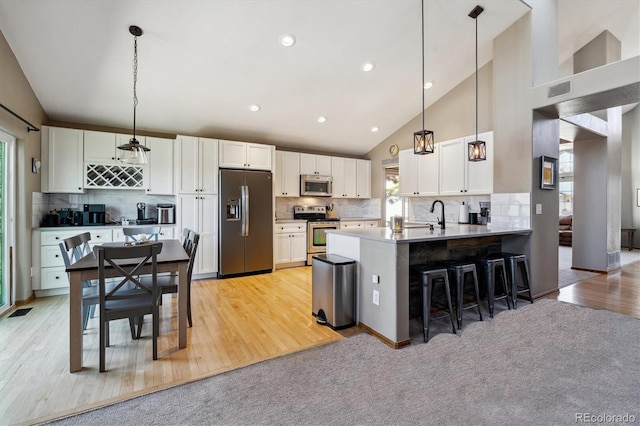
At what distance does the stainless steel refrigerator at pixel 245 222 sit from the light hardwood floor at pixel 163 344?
2.48 feet

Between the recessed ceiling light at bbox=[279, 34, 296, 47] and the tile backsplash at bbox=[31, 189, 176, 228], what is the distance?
3102mm

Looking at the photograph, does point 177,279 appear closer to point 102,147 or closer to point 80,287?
point 80,287

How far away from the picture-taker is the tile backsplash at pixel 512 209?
3678 millimetres

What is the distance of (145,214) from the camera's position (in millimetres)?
4746

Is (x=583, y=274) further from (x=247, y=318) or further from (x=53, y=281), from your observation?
(x=53, y=281)

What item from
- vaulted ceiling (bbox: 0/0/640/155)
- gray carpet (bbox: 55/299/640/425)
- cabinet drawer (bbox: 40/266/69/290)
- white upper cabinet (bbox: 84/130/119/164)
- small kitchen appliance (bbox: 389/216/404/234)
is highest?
vaulted ceiling (bbox: 0/0/640/155)

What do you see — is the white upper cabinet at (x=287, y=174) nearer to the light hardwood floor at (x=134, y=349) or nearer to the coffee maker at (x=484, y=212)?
the light hardwood floor at (x=134, y=349)

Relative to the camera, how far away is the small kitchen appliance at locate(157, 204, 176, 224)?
461cm

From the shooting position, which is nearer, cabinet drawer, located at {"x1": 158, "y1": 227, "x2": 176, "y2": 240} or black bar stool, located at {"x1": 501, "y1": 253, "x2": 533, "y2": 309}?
black bar stool, located at {"x1": 501, "y1": 253, "x2": 533, "y2": 309}

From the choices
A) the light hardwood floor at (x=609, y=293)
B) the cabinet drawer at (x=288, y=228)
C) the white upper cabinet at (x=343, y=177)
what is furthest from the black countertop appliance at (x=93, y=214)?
the light hardwood floor at (x=609, y=293)

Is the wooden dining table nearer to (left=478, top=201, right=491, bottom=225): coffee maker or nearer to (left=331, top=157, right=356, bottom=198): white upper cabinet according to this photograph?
(left=331, top=157, right=356, bottom=198): white upper cabinet

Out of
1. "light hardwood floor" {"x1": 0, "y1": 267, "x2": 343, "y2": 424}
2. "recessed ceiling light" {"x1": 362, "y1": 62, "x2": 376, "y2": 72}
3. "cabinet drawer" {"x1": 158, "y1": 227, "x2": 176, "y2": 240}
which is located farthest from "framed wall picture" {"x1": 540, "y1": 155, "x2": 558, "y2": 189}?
"cabinet drawer" {"x1": 158, "y1": 227, "x2": 176, "y2": 240}

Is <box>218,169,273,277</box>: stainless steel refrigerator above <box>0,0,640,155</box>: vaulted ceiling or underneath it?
underneath

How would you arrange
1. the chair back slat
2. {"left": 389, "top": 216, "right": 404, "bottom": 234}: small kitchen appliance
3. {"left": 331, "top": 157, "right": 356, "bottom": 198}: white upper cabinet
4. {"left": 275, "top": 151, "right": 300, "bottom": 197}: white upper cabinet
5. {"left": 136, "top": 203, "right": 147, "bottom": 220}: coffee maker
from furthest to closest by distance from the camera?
{"left": 331, "top": 157, "right": 356, "bottom": 198}: white upper cabinet → {"left": 275, "top": 151, "right": 300, "bottom": 197}: white upper cabinet → {"left": 136, "top": 203, "right": 147, "bottom": 220}: coffee maker → {"left": 389, "top": 216, "right": 404, "bottom": 234}: small kitchen appliance → the chair back slat
